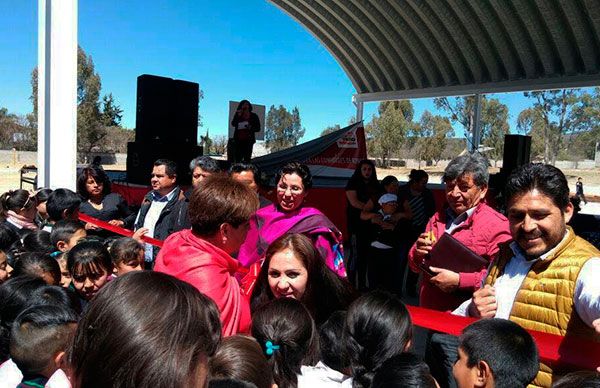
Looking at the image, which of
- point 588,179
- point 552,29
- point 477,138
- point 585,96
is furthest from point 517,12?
point 585,96

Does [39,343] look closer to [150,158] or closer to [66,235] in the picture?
[66,235]

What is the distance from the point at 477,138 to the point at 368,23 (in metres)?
4.63

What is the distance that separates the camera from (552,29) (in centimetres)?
1076

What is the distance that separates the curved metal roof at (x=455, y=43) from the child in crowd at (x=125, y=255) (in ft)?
34.5

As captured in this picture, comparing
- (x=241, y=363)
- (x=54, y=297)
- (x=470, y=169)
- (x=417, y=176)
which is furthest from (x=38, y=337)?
(x=417, y=176)

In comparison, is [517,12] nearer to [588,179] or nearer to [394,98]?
[394,98]

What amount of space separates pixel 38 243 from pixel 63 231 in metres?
0.16

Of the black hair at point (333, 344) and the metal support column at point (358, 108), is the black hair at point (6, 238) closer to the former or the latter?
the black hair at point (333, 344)

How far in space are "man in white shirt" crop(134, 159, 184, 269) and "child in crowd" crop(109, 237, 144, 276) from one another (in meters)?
0.71

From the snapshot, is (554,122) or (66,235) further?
(554,122)

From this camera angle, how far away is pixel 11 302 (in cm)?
198

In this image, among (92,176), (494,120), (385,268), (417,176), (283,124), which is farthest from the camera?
(283,124)

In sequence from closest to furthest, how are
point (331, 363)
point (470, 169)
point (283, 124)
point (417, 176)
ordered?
point (331, 363) → point (470, 169) → point (417, 176) → point (283, 124)

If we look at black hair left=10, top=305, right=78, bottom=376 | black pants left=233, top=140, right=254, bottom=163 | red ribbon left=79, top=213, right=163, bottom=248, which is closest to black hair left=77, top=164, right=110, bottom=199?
red ribbon left=79, top=213, right=163, bottom=248
